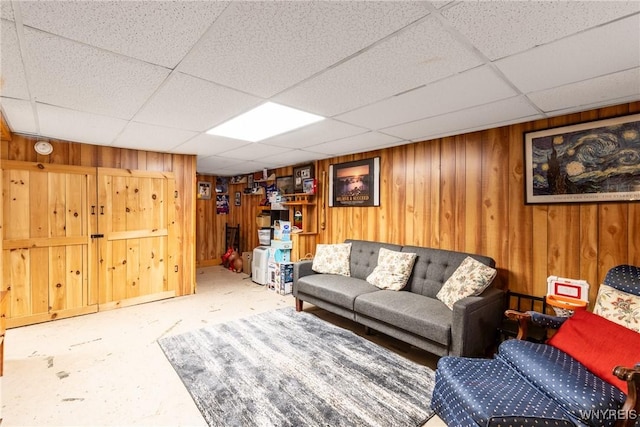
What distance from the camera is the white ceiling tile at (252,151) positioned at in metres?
3.95

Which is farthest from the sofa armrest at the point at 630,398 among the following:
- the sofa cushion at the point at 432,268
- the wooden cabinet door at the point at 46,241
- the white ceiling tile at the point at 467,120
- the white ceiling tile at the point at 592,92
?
the wooden cabinet door at the point at 46,241

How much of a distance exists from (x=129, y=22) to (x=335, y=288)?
2.89 metres

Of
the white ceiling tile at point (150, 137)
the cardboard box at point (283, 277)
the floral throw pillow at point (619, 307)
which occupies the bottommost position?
the cardboard box at point (283, 277)

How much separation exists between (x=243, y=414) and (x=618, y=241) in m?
3.17

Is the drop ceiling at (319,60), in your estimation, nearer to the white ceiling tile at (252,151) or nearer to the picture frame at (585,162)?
A: the picture frame at (585,162)

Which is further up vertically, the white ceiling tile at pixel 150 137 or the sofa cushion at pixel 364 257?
the white ceiling tile at pixel 150 137

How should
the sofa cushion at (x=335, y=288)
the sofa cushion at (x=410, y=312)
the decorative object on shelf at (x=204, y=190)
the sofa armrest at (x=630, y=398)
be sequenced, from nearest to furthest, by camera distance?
the sofa armrest at (x=630, y=398), the sofa cushion at (x=410, y=312), the sofa cushion at (x=335, y=288), the decorative object on shelf at (x=204, y=190)

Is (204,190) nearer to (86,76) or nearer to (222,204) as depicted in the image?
(222,204)

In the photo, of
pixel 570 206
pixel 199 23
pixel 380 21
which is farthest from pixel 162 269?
pixel 570 206

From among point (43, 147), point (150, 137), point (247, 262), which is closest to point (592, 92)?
point (150, 137)

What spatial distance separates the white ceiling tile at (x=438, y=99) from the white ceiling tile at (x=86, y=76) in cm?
160

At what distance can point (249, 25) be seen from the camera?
1.35m

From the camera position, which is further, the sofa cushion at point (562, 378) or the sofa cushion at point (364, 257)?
the sofa cushion at point (364, 257)

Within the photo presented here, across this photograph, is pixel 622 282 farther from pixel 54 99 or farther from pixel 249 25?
pixel 54 99
